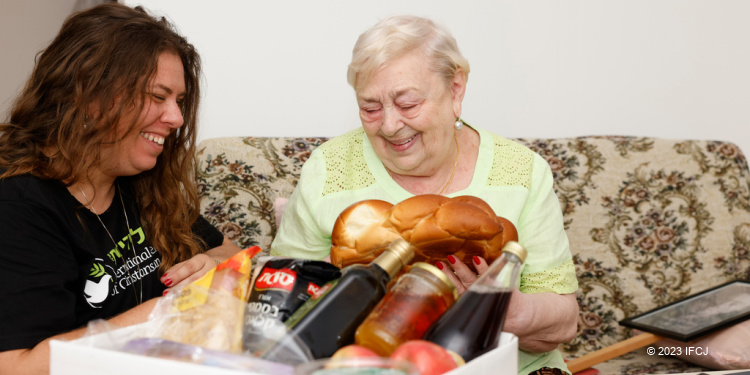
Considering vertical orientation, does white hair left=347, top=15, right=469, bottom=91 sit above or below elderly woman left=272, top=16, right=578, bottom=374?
above

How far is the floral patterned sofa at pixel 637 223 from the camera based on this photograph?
7.49 ft

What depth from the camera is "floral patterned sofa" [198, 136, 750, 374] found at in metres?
2.28

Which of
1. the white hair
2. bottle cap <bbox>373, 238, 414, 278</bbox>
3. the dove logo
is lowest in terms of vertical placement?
the dove logo

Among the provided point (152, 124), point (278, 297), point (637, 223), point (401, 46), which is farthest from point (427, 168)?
point (637, 223)

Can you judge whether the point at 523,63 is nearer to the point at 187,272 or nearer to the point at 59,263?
the point at 187,272

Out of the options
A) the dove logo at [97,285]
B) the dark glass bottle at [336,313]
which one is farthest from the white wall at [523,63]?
the dark glass bottle at [336,313]

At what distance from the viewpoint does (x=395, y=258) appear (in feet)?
2.44

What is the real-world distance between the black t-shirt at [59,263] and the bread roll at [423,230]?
1.66 feet

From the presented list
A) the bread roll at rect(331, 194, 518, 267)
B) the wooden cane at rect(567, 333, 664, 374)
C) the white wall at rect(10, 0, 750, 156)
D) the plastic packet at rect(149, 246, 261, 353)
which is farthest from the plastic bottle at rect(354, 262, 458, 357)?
the white wall at rect(10, 0, 750, 156)

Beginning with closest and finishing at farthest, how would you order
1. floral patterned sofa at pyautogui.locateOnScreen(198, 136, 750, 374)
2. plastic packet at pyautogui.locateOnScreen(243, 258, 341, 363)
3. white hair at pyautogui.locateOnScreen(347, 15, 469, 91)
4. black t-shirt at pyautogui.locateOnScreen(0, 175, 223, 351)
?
plastic packet at pyautogui.locateOnScreen(243, 258, 341, 363) → black t-shirt at pyautogui.locateOnScreen(0, 175, 223, 351) → white hair at pyautogui.locateOnScreen(347, 15, 469, 91) → floral patterned sofa at pyautogui.locateOnScreen(198, 136, 750, 374)

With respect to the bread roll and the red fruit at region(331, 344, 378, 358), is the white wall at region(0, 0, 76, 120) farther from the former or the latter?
the red fruit at region(331, 344, 378, 358)

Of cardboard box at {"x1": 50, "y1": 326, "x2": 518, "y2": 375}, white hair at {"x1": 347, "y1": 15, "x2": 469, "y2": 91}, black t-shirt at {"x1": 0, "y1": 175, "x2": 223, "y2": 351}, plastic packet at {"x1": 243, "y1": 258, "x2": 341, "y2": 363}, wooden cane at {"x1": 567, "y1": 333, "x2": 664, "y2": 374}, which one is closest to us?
cardboard box at {"x1": 50, "y1": 326, "x2": 518, "y2": 375}

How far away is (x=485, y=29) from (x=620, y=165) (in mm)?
725

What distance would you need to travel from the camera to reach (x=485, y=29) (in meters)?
2.56
